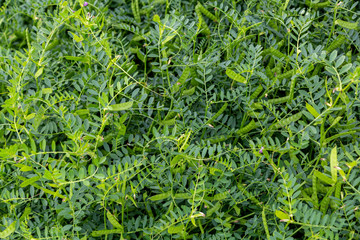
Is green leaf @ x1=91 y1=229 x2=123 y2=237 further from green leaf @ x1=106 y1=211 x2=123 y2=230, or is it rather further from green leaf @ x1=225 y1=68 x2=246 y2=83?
green leaf @ x1=225 y1=68 x2=246 y2=83

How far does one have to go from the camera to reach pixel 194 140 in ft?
5.04

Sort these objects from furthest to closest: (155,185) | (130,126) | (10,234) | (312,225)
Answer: (130,126)
(155,185)
(10,234)
(312,225)

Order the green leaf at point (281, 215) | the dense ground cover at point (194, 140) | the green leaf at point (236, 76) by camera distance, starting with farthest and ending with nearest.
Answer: the green leaf at point (236, 76) → the dense ground cover at point (194, 140) → the green leaf at point (281, 215)

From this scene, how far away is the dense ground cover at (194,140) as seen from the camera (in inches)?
50.5

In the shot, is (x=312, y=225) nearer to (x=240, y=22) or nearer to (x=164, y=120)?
(x=164, y=120)

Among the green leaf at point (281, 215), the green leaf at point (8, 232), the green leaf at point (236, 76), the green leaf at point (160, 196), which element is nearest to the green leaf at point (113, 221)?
the green leaf at point (160, 196)

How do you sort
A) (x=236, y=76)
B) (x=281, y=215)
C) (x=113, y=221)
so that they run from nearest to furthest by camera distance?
(x=281, y=215) < (x=113, y=221) < (x=236, y=76)

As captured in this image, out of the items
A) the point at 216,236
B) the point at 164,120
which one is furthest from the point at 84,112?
the point at 216,236

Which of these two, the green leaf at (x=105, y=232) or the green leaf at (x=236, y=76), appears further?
the green leaf at (x=236, y=76)

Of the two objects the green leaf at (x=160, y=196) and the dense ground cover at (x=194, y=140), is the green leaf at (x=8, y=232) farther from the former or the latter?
the green leaf at (x=160, y=196)

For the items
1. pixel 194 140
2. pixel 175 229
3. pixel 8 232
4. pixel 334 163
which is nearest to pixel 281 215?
pixel 334 163

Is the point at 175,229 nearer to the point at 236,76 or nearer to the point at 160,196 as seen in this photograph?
the point at 160,196

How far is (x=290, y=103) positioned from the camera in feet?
4.99

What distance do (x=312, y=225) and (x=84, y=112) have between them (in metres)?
0.84
